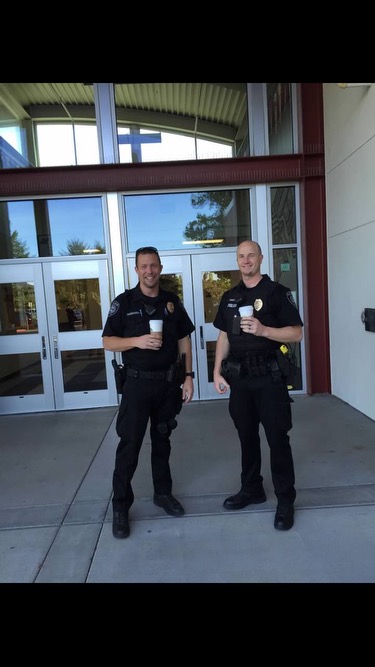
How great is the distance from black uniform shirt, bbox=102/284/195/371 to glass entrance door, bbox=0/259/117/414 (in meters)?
3.18

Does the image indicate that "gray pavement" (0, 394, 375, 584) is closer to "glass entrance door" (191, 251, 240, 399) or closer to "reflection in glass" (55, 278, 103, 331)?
"glass entrance door" (191, 251, 240, 399)

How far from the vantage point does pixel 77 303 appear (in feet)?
19.8

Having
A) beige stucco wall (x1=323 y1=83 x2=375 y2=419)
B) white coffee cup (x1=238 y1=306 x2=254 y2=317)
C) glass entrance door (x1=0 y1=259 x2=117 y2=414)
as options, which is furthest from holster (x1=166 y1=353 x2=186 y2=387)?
glass entrance door (x1=0 y1=259 x2=117 y2=414)

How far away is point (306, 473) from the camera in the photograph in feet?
11.9

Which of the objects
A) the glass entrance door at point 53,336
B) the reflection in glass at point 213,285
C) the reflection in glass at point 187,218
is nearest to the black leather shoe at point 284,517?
the reflection in glass at point 213,285

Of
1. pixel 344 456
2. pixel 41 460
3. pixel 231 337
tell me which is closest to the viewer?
pixel 231 337

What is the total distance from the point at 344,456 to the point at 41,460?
9.81ft

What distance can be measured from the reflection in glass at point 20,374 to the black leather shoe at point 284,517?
433 centimetres

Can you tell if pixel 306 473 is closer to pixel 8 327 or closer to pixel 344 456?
pixel 344 456

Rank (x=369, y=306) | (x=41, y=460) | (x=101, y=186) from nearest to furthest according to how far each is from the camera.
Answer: (x=41, y=460), (x=369, y=306), (x=101, y=186)

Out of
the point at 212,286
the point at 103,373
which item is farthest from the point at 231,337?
the point at 103,373

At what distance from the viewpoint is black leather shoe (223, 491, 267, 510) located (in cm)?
304

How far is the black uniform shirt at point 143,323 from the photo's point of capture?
2881mm

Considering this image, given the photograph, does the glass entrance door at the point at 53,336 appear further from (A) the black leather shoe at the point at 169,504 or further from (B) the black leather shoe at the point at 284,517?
(B) the black leather shoe at the point at 284,517
